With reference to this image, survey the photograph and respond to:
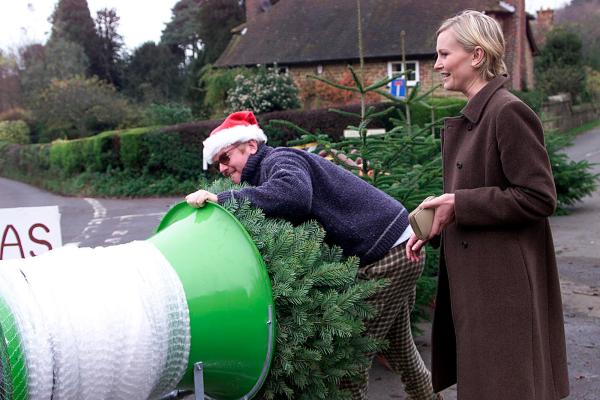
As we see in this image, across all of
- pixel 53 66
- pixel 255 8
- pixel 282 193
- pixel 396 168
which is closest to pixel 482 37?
pixel 282 193

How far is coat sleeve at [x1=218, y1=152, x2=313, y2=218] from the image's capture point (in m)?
2.82

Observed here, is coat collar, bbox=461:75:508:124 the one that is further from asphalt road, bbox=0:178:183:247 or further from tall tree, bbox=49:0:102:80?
tall tree, bbox=49:0:102:80

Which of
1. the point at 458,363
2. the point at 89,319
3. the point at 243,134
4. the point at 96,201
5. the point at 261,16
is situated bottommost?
the point at 96,201

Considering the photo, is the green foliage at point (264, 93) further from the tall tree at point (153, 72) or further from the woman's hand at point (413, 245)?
the tall tree at point (153, 72)

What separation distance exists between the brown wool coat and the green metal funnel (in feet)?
2.21

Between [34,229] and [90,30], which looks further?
[90,30]

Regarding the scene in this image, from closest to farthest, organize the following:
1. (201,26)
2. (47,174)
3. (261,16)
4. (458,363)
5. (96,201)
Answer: (458,363), (96,201), (47,174), (261,16), (201,26)

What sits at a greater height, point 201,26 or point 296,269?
point 201,26

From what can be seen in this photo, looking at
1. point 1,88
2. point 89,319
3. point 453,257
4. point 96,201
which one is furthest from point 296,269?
point 1,88

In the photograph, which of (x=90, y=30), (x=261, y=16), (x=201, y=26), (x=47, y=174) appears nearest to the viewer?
(x=47, y=174)

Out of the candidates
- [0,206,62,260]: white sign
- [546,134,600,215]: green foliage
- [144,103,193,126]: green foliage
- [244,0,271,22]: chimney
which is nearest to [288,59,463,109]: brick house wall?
[144,103,193,126]: green foliage

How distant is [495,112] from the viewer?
2.33m

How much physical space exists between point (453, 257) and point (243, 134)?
108 centimetres

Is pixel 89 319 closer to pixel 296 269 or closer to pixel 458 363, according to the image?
pixel 296 269
